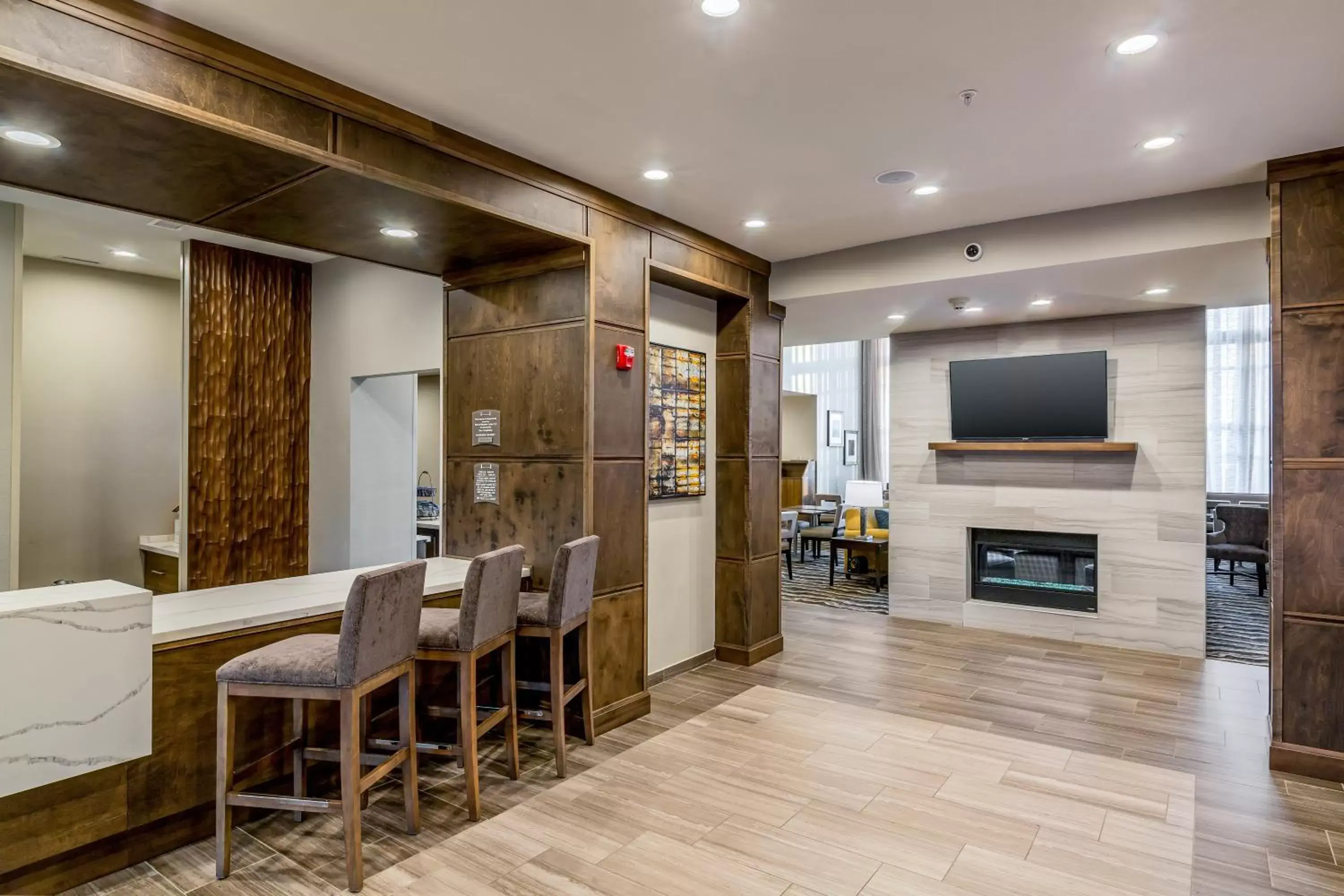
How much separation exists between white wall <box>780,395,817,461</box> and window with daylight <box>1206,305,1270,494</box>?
580 cm

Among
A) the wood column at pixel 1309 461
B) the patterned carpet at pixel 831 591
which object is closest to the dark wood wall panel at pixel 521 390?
the wood column at pixel 1309 461

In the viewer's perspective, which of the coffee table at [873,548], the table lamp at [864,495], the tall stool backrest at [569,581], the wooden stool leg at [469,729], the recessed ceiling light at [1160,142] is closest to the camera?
the wooden stool leg at [469,729]

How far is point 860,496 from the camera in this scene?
365 inches

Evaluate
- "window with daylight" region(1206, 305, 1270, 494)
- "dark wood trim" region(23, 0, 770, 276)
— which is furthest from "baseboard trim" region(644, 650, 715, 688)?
"window with daylight" region(1206, 305, 1270, 494)

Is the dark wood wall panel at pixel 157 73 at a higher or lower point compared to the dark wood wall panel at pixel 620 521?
higher

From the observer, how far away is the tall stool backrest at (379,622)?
92.7 inches

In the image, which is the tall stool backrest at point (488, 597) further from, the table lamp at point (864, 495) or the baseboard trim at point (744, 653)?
the table lamp at point (864, 495)

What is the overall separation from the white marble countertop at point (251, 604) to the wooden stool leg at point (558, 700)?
0.56 metres

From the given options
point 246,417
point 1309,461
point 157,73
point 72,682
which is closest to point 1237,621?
point 1309,461

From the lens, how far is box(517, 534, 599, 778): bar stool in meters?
3.32

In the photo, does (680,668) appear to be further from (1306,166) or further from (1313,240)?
(1306,166)

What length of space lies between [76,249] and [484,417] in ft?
11.9

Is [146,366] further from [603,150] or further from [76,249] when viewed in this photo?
[603,150]

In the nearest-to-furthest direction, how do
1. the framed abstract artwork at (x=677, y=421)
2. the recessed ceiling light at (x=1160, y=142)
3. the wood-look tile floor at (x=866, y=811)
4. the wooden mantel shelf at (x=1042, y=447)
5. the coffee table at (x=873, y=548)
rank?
the wood-look tile floor at (x=866, y=811)
the recessed ceiling light at (x=1160, y=142)
the framed abstract artwork at (x=677, y=421)
the wooden mantel shelf at (x=1042, y=447)
the coffee table at (x=873, y=548)
